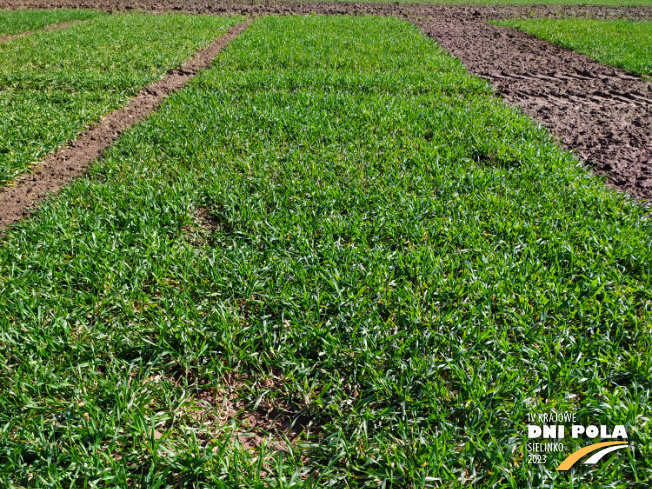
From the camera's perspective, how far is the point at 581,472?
1.75 meters

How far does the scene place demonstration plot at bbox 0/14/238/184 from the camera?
523 centimetres

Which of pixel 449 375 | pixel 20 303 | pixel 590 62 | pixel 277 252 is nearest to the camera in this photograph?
pixel 449 375

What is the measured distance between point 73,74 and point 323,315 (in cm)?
796

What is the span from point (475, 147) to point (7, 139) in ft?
19.3

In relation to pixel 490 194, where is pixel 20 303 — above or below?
below

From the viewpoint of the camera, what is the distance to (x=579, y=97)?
7.25m

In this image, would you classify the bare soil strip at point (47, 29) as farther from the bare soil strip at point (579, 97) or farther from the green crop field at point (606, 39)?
the green crop field at point (606, 39)

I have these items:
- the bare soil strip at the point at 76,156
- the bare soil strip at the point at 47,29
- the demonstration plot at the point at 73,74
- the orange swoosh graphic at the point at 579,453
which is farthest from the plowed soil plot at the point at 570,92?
the bare soil strip at the point at 47,29

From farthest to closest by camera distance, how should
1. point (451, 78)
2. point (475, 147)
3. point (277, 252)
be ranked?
1. point (451, 78)
2. point (475, 147)
3. point (277, 252)

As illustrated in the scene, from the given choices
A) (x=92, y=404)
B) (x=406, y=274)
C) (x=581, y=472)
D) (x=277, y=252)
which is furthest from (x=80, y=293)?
(x=581, y=472)

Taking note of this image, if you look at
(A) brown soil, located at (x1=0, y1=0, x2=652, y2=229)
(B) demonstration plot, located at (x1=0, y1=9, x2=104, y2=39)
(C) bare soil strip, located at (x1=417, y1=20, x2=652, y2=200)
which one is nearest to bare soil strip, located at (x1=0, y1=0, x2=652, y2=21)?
(B) demonstration plot, located at (x1=0, y1=9, x2=104, y2=39)

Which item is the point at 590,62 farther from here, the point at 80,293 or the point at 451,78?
the point at 80,293

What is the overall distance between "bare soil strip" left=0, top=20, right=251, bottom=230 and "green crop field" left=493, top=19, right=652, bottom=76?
32.1 ft

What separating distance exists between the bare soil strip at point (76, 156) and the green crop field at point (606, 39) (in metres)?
9.78
